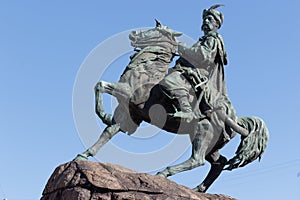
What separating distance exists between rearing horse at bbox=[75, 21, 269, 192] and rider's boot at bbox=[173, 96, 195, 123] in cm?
9

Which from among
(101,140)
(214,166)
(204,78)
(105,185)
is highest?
(204,78)

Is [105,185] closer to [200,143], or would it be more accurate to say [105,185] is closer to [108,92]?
[108,92]

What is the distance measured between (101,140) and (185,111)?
3.97 ft

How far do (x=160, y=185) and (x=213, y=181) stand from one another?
1.69 m

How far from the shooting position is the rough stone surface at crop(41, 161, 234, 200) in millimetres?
6973

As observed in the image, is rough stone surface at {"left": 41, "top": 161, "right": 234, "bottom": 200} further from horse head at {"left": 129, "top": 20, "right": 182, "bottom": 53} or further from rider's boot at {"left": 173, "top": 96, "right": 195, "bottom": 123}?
horse head at {"left": 129, "top": 20, "right": 182, "bottom": 53}

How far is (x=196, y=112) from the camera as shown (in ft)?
27.3

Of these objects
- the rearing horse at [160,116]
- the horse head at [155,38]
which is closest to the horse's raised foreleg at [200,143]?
the rearing horse at [160,116]

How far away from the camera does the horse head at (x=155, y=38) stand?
8734 mm

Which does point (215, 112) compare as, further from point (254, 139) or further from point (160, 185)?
point (160, 185)

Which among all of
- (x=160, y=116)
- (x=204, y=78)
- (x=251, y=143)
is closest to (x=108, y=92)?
(x=160, y=116)

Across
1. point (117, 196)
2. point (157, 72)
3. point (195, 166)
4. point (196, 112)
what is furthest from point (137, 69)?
point (117, 196)

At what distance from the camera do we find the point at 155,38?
345 inches

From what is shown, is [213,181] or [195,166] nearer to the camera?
[195,166]
